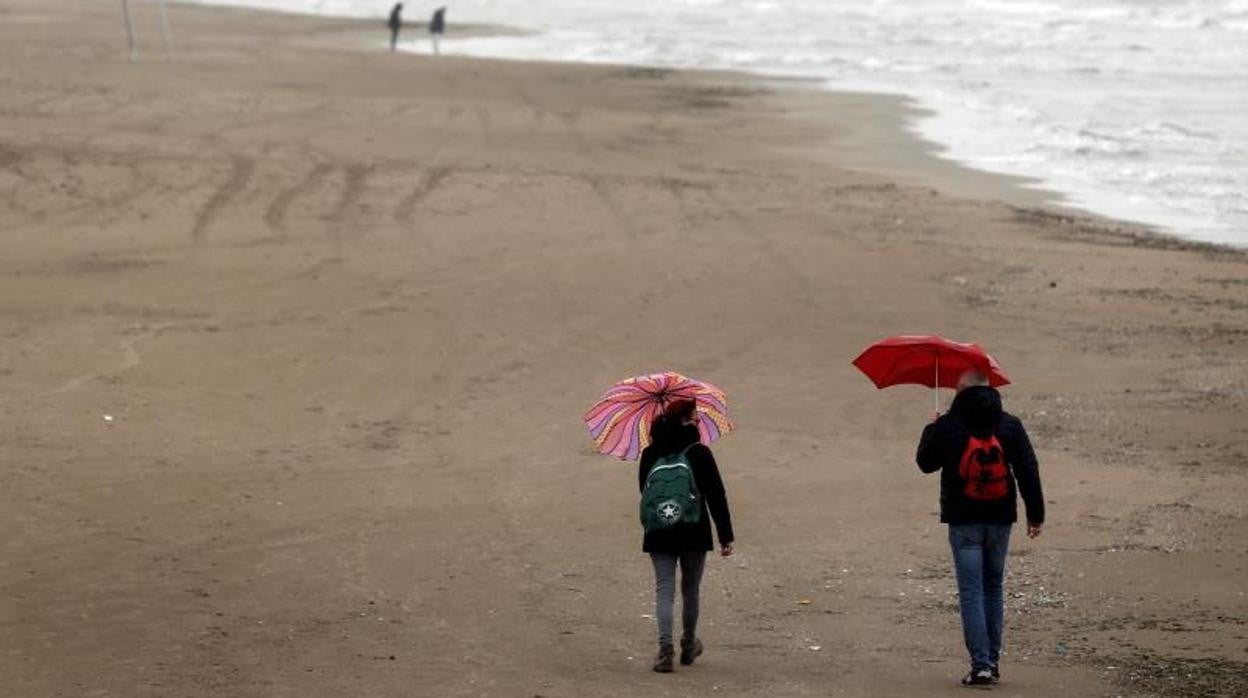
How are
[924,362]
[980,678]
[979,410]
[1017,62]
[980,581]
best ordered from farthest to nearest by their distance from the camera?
[1017,62], [924,362], [980,581], [980,678], [979,410]

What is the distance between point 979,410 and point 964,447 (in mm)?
164

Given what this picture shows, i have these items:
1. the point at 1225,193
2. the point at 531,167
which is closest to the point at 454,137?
the point at 531,167

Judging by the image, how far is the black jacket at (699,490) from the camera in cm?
873

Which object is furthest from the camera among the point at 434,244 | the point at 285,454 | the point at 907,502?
the point at 434,244

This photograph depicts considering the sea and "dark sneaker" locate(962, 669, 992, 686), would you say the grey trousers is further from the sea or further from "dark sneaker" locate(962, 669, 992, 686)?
the sea

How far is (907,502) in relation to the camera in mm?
12633

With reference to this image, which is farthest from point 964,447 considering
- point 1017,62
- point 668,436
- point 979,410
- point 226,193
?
point 1017,62

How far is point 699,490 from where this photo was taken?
8789 millimetres

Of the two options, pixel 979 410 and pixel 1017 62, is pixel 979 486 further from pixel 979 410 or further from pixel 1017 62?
pixel 1017 62

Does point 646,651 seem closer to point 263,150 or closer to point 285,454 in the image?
point 285,454

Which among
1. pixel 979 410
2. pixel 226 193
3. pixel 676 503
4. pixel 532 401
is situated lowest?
pixel 532 401

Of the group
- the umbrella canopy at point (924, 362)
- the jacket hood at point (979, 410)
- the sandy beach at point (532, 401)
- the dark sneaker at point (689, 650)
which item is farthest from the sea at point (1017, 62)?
the dark sneaker at point (689, 650)

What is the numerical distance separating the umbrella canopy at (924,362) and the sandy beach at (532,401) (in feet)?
4.19

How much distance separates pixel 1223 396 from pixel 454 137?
1430 centimetres
